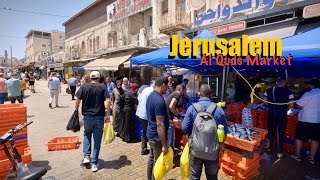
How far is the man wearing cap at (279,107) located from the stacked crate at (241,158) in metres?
1.16

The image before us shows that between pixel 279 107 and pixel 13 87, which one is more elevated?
pixel 13 87

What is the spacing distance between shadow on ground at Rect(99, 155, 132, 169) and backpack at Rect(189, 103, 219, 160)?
2316mm

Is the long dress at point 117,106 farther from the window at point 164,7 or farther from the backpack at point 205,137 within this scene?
the window at point 164,7

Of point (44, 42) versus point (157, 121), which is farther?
point (44, 42)

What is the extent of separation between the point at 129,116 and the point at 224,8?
27.5 ft

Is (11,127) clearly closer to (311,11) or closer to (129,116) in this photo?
(129,116)

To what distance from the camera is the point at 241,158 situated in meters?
3.89

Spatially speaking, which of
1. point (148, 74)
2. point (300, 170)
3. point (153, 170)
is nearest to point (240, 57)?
point (300, 170)

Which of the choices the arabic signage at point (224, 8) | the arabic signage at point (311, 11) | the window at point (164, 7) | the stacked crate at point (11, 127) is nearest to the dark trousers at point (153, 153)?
the stacked crate at point (11, 127)

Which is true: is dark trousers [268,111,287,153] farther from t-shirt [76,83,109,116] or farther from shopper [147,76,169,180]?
t-shirt [76,83,109,116]

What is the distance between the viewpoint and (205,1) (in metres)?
12.4

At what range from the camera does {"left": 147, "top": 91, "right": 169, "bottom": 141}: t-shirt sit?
312cm

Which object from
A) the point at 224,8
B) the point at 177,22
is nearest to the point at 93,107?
the point at 224,8

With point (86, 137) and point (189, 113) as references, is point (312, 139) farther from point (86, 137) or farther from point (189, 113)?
point (86, 137)
